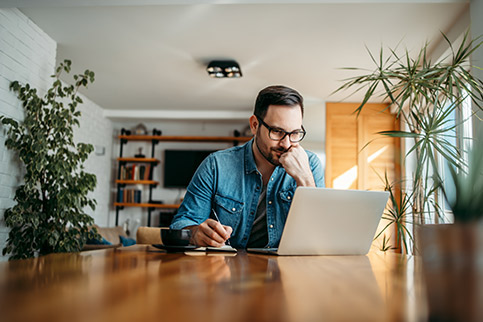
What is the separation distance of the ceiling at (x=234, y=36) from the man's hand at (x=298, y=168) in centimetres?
162

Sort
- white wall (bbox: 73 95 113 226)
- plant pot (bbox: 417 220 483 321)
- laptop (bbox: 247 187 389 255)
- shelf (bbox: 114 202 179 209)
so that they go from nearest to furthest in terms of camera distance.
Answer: plant pot (bbox: 417 220 483 321) → laptop (bbox: 247 187 389 255) → white wall (bbox: 73 95 113 226) → shelf (bbox: 114 202 179 209)

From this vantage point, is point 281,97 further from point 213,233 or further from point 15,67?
point 15,67

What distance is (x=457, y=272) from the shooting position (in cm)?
31

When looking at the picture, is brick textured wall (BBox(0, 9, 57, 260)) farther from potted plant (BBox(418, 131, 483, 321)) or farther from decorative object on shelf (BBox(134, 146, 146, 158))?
potted plant (BBox(418, 131, 483, 321))

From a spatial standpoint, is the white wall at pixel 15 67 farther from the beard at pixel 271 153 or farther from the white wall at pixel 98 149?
the beard at pixel 271 153

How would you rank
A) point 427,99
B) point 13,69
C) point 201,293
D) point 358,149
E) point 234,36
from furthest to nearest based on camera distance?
point 358,149 → point 234,36 → point 13,69 → point 427,99 → point 201,293

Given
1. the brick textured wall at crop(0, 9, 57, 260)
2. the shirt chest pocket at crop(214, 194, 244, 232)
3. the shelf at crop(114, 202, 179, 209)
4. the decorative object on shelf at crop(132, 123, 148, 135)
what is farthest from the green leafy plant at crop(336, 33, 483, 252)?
the decorative object on shelf at crop(132, 123, 148, 135)

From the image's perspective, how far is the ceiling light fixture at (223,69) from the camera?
14.4ft

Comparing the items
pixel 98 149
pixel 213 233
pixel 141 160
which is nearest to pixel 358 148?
pixel 141 160

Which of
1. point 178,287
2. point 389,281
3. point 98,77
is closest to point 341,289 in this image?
point 389,281

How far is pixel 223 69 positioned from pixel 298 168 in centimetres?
307

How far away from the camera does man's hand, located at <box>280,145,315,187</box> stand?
1.62 m

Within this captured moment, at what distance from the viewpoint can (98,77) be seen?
5066mm

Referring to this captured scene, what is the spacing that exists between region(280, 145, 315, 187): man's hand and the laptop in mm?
402
